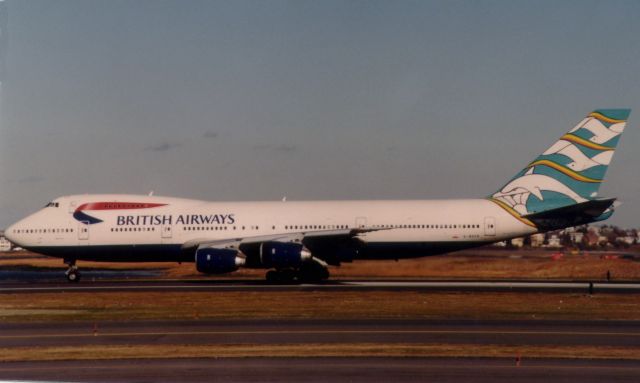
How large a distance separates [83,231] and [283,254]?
11782mm

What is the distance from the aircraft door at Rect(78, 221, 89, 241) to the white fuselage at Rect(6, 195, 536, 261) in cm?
2

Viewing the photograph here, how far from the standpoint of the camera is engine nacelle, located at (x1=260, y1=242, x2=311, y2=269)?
3328cm

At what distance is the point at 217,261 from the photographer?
33.7 metres

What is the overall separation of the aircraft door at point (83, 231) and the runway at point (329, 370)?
2386 centimetres

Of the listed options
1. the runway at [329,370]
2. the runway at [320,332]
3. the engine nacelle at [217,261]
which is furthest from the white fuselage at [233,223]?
the runway at [329,370]

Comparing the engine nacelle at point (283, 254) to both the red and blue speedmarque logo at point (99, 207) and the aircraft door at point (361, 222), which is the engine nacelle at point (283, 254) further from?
the red and blue speedmarque logo at point (99, 207)

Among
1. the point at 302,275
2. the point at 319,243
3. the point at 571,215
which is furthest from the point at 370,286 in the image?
the point at 571,215

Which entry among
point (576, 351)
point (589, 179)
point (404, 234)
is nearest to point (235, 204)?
point (404, 234)

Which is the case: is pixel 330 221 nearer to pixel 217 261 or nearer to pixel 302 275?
pixel 302 275

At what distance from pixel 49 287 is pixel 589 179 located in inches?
1049

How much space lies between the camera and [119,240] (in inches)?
1503

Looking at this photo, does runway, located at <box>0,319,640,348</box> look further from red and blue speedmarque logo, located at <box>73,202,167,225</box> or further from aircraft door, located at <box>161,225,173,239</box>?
red and blue speedmarque logo, located at <box>73,202,167,225</box>

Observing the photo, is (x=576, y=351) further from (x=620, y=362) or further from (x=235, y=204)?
(x=235, y=204)

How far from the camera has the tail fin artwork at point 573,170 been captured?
37.2 m
